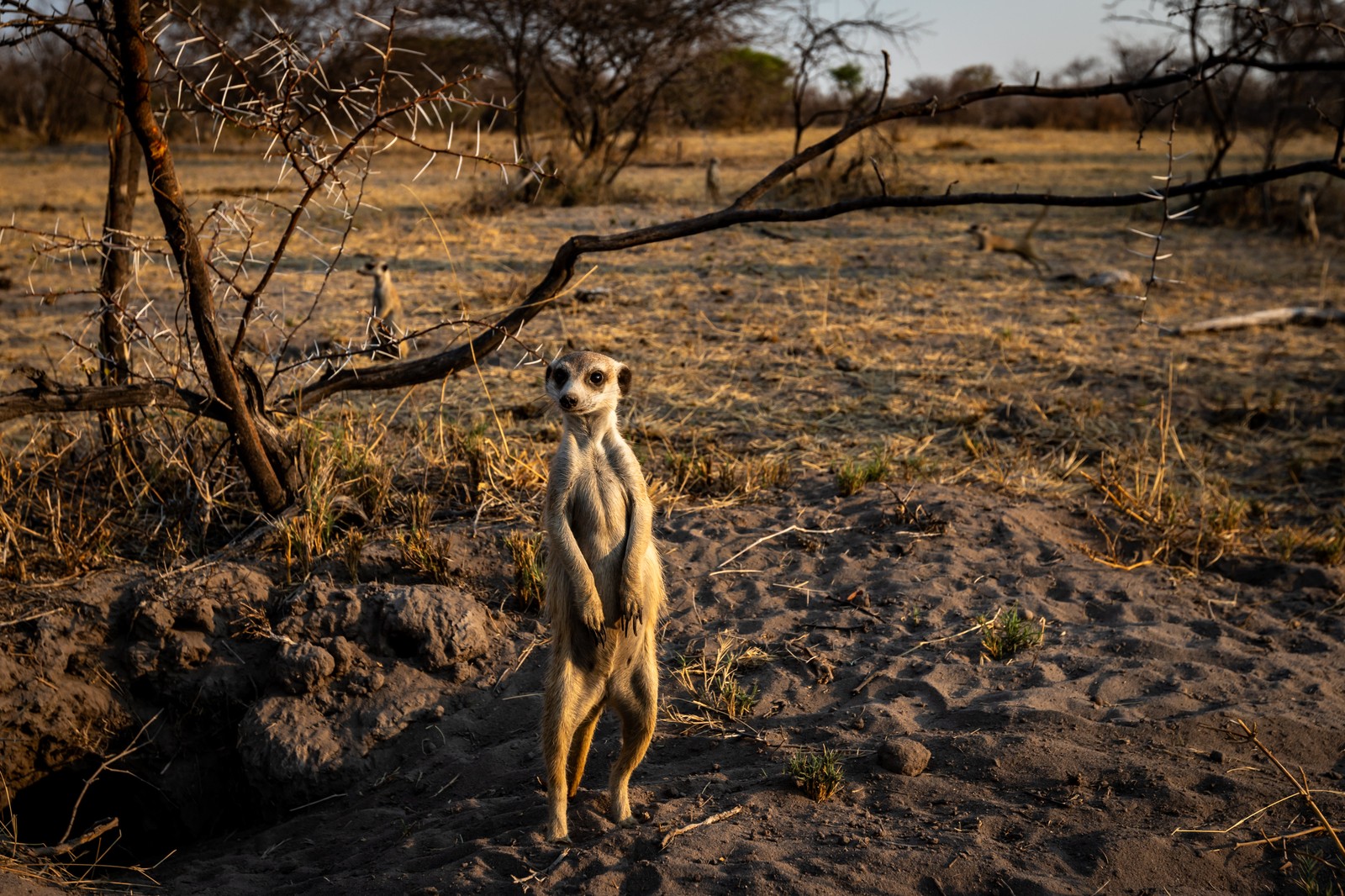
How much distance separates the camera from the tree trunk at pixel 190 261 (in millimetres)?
3533

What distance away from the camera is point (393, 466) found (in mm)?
4625

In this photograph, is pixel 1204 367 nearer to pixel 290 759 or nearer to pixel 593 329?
pixel 593 329

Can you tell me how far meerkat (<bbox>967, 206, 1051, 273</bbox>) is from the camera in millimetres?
10594

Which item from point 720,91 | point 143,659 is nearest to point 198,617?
point 143,659

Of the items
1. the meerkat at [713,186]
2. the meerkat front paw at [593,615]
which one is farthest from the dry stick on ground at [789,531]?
the meerkat at [713,186]

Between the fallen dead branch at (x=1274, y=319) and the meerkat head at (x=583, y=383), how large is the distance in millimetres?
6954

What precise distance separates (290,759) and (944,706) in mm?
2165

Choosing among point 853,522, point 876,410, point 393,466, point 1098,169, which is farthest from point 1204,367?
point 1098,169

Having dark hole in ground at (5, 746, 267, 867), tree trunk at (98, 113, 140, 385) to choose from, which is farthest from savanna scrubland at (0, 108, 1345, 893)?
tree trunk at (98, 113, 140, 385)

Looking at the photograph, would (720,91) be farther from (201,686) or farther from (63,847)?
(63,847)

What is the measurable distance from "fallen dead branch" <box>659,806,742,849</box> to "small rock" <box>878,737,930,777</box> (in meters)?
0.46

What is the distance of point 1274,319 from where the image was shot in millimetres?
8609

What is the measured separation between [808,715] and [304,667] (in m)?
1.73

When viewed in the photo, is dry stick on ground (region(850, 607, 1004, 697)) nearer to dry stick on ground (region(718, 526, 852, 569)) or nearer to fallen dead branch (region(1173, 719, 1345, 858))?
dry stick on ground (region(718, 526, 852, 569))
